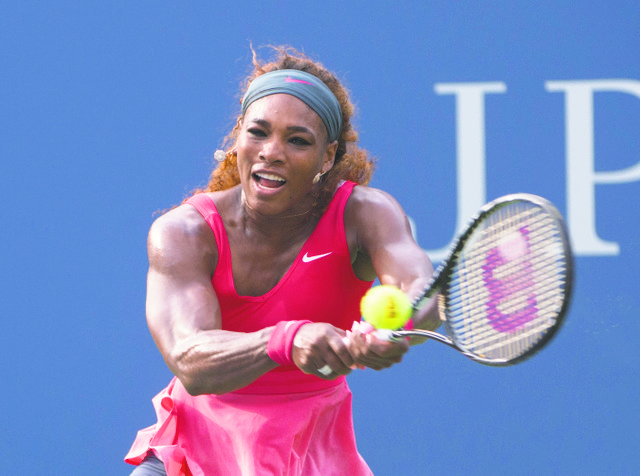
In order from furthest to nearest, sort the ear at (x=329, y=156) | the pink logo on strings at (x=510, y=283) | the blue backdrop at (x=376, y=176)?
1. the blue backdrop at (x=376, y=176)
2. the ear at (x=329, y=156)
3. the pink logo on strings at (x=510, y=283)

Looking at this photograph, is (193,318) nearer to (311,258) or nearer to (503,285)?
(311,258)

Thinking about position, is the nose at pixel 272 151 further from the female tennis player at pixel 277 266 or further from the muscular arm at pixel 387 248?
the muscular arm at pixel 387 248

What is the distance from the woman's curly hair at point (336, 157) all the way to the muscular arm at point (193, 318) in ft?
1.08

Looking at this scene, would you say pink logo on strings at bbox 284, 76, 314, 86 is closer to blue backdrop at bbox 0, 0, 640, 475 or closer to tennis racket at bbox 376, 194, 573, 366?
tennis racket at bbox 376, 194, 573, 366

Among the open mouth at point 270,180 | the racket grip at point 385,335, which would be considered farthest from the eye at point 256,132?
the racket grip at point 385,335

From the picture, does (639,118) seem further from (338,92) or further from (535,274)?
(535,274)

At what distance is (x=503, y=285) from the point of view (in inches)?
69.3

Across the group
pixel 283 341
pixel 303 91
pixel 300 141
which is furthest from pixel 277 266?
pixel 283 341

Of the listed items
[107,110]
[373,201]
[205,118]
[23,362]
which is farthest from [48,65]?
[373,201]

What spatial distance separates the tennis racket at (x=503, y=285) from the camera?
155 cm

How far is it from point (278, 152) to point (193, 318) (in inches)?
19.3

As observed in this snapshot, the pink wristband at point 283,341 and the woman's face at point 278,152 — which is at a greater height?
the woman's face at point 278,152

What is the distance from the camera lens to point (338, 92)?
7.80 feet

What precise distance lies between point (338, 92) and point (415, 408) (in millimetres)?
1459
